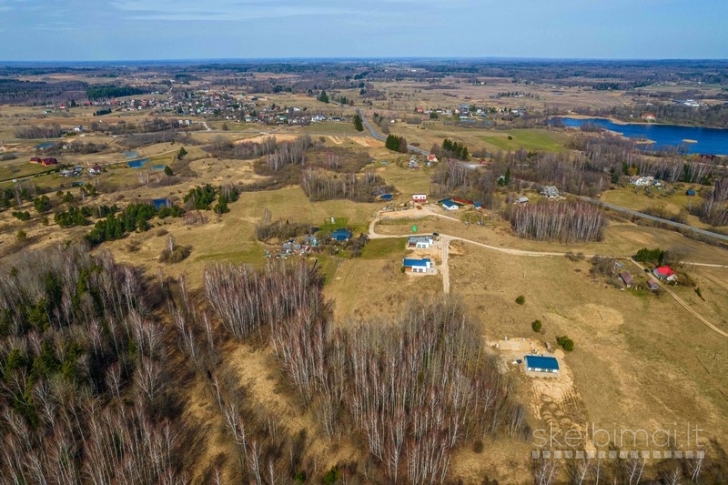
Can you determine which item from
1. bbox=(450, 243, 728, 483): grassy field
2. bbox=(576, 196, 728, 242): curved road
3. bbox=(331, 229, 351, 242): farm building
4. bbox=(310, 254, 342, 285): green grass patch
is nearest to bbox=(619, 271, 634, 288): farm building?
bbox=(450, 243, 728, 483): grassy field

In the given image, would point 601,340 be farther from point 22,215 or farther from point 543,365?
point 22,215

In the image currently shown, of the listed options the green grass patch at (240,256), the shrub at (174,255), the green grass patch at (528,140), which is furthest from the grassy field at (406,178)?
the green grass patch at (528,140)

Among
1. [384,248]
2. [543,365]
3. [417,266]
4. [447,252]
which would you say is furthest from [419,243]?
[543,365]

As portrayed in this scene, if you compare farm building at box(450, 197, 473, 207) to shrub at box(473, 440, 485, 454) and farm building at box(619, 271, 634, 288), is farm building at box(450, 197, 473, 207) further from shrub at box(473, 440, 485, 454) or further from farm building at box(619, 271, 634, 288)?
shrub at box(473, 440, 485, 454)

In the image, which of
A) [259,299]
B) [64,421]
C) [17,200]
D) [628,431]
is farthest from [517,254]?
[17,200]

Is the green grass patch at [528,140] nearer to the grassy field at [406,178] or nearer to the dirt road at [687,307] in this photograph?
the grassy field at [406,178]

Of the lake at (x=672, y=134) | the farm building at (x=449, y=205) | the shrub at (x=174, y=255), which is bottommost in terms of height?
the shrub at (x=174, y=255)
